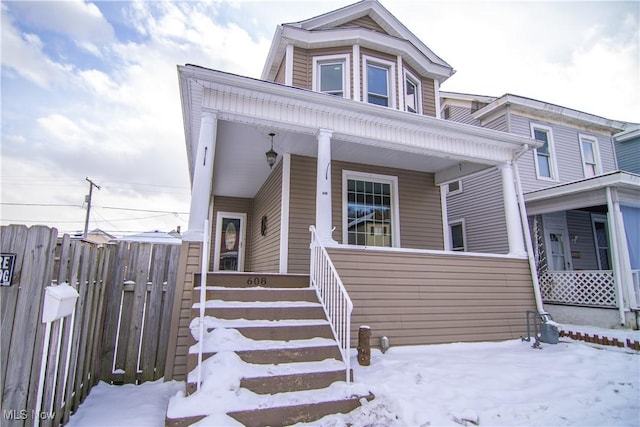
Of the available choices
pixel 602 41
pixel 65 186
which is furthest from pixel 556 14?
pixel 65 186

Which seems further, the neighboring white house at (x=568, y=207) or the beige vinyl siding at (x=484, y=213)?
the beige vinyl siding at (x=484, y=213)

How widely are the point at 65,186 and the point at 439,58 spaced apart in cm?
3936

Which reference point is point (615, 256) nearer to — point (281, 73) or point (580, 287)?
point (580, 287)

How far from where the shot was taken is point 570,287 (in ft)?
25.1

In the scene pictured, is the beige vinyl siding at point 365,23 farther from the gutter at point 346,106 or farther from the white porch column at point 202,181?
the white porch column at point 202,181

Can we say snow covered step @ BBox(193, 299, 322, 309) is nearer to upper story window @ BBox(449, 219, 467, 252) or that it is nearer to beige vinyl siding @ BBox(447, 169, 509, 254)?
beige vinyl siding @ BBox(447, 169, 509, 254)

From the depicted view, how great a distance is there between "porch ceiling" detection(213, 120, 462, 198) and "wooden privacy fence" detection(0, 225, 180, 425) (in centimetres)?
272

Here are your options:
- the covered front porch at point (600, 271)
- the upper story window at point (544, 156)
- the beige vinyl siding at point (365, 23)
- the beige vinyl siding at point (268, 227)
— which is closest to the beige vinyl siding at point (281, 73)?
the beige vinyl siding at point (365, 23)

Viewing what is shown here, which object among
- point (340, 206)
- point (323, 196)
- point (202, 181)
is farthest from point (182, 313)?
point (340, 206)

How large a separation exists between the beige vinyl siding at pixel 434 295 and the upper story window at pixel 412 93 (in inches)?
165

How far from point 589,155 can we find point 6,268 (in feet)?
48.2

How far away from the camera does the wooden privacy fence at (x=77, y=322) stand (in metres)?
1.93

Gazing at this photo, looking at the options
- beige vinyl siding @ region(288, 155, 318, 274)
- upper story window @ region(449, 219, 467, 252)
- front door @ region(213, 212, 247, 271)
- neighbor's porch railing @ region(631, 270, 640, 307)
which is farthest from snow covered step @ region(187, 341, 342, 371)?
upper story window @ region(449, 219, 467, 252)

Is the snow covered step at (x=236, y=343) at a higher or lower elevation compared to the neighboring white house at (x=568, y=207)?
lower
